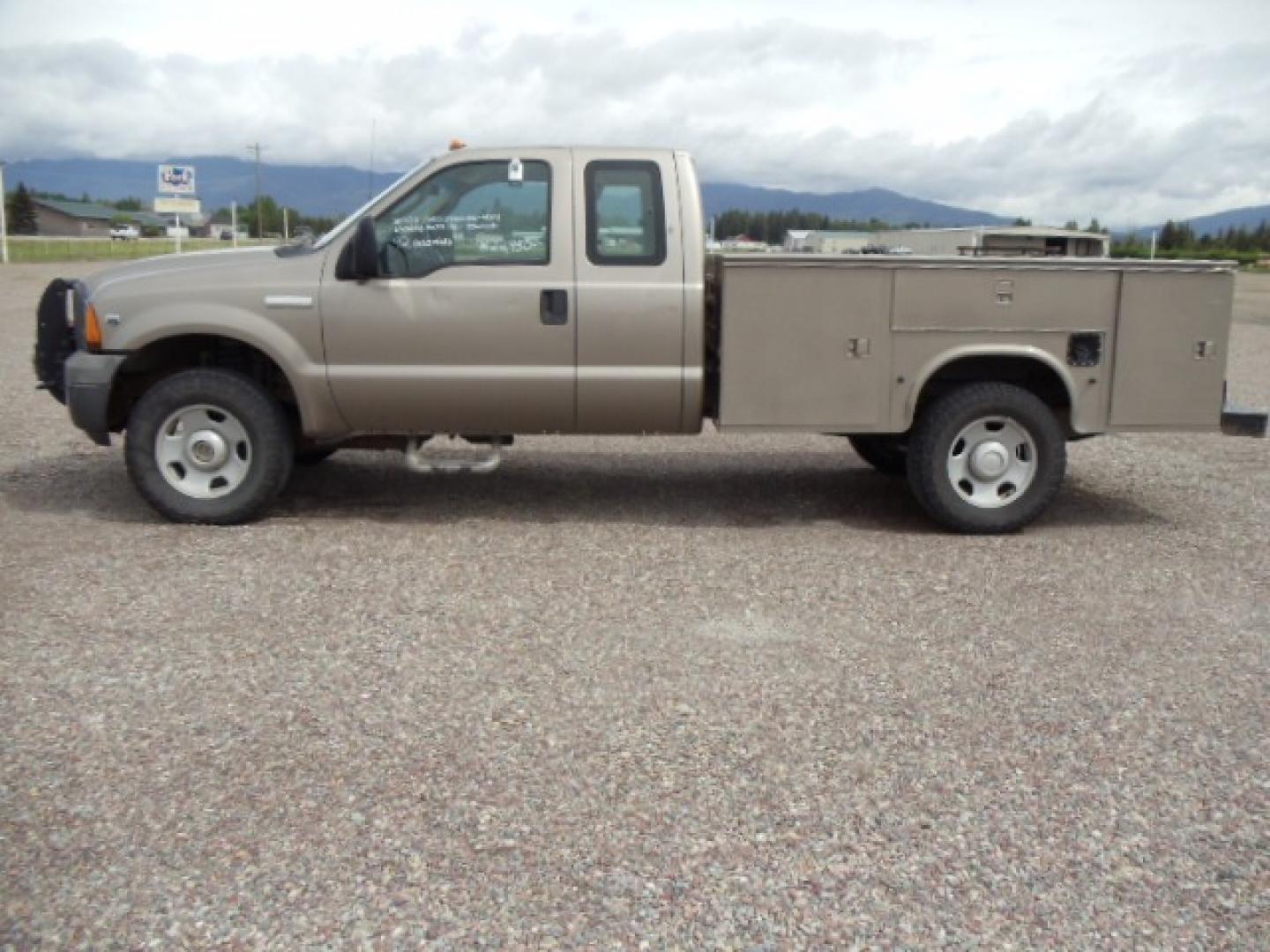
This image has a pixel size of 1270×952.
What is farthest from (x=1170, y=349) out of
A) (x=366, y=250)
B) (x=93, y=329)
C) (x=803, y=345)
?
(x=93, y=329)

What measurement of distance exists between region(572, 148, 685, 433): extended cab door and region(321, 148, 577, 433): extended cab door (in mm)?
98

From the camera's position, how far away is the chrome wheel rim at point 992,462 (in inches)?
280

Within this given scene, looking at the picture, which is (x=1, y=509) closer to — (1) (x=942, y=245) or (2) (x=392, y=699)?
(2) (x=392, y=699)

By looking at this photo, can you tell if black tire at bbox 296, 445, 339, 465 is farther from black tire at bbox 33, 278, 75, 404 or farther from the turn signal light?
black tire at bbox 33, 278, 75, 404

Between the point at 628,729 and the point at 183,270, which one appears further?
the point at 183,270

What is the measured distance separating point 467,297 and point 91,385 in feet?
7.10

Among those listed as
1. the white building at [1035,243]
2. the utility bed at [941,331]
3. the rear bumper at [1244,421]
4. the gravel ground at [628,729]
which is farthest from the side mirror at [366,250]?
the rear bumper at [1244,421]

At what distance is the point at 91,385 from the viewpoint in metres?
6.90

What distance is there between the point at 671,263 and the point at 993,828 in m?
3.98

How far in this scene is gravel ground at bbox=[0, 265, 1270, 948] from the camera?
3219mm

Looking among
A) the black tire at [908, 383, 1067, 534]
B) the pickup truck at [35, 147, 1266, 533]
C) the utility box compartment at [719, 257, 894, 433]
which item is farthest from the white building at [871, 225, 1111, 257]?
the utility box compartment at [719, 257, 894, 433]

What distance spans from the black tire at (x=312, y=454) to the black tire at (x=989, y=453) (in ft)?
12.2

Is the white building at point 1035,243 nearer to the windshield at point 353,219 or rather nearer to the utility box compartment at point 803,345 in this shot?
the utility box compartment at point 803,345

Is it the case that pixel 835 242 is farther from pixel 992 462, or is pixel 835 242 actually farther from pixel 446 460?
pixel 446 460
